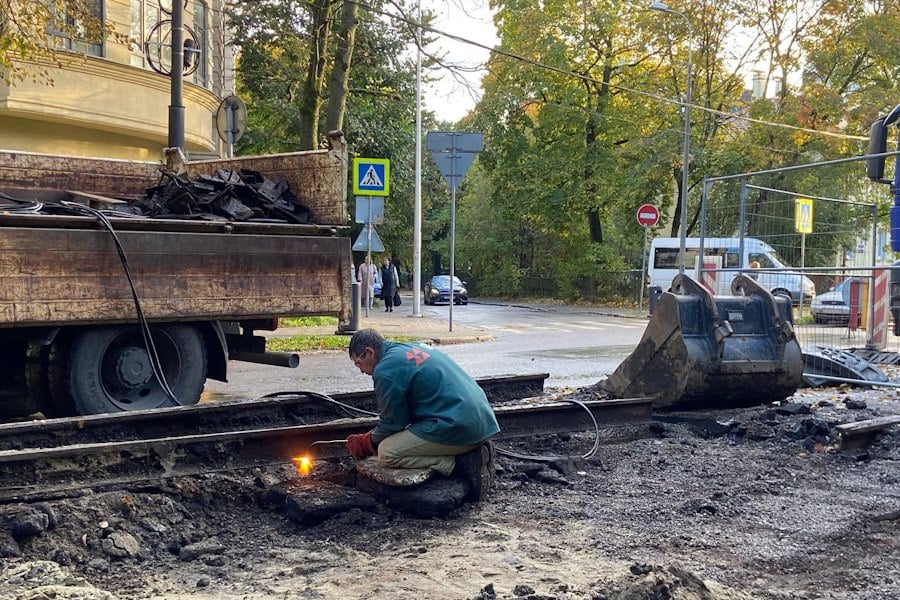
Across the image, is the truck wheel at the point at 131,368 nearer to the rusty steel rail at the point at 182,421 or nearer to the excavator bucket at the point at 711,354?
the rusty steel rail at the point at 182,421

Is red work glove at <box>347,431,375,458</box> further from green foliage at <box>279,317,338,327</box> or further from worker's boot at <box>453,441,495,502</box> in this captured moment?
green foliage at <box>279,317,338,327</box>

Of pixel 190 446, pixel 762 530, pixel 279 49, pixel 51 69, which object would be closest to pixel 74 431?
pixel 190 446

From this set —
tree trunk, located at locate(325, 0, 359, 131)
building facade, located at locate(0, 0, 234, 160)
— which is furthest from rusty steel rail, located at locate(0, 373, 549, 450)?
tree trunk, located at locate(325, 0, 359, 131)

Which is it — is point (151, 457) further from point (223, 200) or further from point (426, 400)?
point (223, 200)

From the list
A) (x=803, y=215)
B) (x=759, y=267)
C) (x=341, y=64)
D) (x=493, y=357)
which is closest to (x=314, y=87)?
(x=341, y=64)

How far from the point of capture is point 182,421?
654 centimetres

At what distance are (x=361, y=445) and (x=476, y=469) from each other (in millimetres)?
722

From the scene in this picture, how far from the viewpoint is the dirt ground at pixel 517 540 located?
12.7 ft

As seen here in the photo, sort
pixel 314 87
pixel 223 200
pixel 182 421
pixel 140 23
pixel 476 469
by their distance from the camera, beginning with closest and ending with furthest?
pixel 476 469
pixel 182 421
pixel 223 200
pixel 140 23
pixel 314 87

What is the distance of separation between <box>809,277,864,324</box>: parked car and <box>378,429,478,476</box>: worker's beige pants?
6.84 m

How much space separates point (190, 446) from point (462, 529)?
1.78 metres

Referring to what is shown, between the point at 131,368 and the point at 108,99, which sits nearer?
the point at 131,368

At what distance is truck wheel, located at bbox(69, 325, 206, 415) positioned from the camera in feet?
23.1

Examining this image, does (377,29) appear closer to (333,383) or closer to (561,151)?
(561,151)
